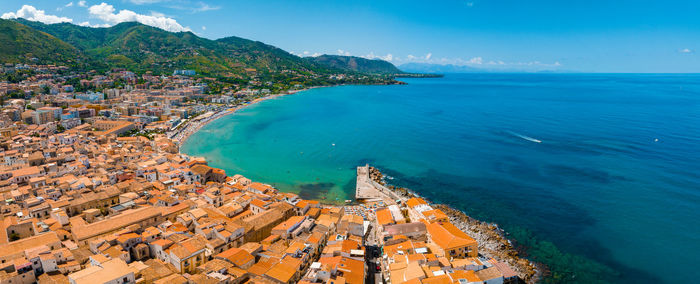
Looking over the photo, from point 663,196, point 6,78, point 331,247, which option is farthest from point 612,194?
point 6,78

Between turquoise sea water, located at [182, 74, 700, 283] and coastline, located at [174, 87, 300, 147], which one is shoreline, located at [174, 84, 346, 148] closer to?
coastline, located at [174, 87, 300, 147]

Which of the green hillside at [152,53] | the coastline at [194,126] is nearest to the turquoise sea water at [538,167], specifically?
the coastline at [194,126]

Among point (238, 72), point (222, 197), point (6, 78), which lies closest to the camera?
point (222, 197)

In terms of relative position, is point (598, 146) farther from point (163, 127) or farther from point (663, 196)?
point (163, 127)

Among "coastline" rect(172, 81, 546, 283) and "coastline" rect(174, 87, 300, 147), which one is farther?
"coastline" rect(174, 87, 300, 147)

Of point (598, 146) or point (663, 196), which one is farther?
point (598, 146)

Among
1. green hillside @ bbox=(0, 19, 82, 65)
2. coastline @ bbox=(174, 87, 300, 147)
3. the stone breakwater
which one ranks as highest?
green hillside @ bbox=(0, 19, 82, 65)

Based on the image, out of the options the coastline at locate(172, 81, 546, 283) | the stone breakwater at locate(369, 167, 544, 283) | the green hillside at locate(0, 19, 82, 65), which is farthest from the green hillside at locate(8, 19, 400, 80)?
the stone breakwater at locate(369, 167, 544, 283)
